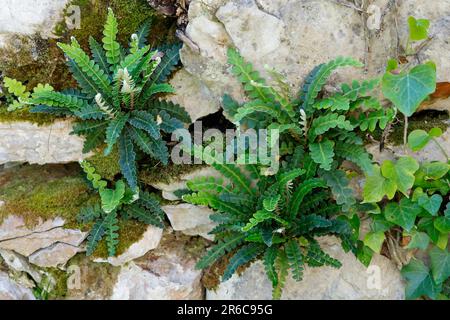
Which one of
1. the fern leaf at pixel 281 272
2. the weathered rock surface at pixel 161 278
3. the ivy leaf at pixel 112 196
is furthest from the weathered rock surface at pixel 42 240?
the fern leaf at pixel 281 272

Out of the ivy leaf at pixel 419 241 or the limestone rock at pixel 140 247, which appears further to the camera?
the limestone rock at pixel 140 247

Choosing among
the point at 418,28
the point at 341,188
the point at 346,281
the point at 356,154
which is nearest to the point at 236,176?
the point at 341,188

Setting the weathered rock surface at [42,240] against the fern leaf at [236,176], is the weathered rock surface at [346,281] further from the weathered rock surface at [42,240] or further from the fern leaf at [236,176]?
the weathered rock surface at [42,240]

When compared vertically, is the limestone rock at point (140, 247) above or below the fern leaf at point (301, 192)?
below

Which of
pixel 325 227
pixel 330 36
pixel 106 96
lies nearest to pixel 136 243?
pixel 106 96

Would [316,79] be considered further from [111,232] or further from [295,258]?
[111,232]

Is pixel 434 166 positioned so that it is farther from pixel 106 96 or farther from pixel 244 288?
pixel 106 96
